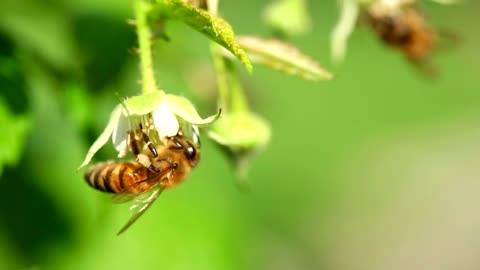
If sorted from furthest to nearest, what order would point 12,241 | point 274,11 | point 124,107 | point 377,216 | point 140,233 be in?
1. point 377,216
2. point 140,233
3. point 12,241
4. point 274,11
5. point 124,107

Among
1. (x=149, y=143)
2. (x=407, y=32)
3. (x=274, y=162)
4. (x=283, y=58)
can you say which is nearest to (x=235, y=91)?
(x=283, y=58)

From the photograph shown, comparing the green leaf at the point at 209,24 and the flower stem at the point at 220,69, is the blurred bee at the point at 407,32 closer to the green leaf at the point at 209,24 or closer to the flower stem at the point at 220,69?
the flower stem at the point at 220,69

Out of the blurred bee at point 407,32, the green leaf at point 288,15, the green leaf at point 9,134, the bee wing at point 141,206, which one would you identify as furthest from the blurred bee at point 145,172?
the blurred bee at point 407,32

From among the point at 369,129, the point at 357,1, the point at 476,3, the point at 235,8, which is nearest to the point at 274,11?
the point at 357,1

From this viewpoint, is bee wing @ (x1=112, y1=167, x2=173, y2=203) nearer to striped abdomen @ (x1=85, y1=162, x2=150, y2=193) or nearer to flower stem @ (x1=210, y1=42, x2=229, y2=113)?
striped abdomen @ (x1=85, y1=162, x2=150, y2=193)

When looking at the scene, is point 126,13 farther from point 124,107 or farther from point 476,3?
point 476,3

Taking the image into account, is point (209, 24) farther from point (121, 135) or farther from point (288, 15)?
point (288, 15)
